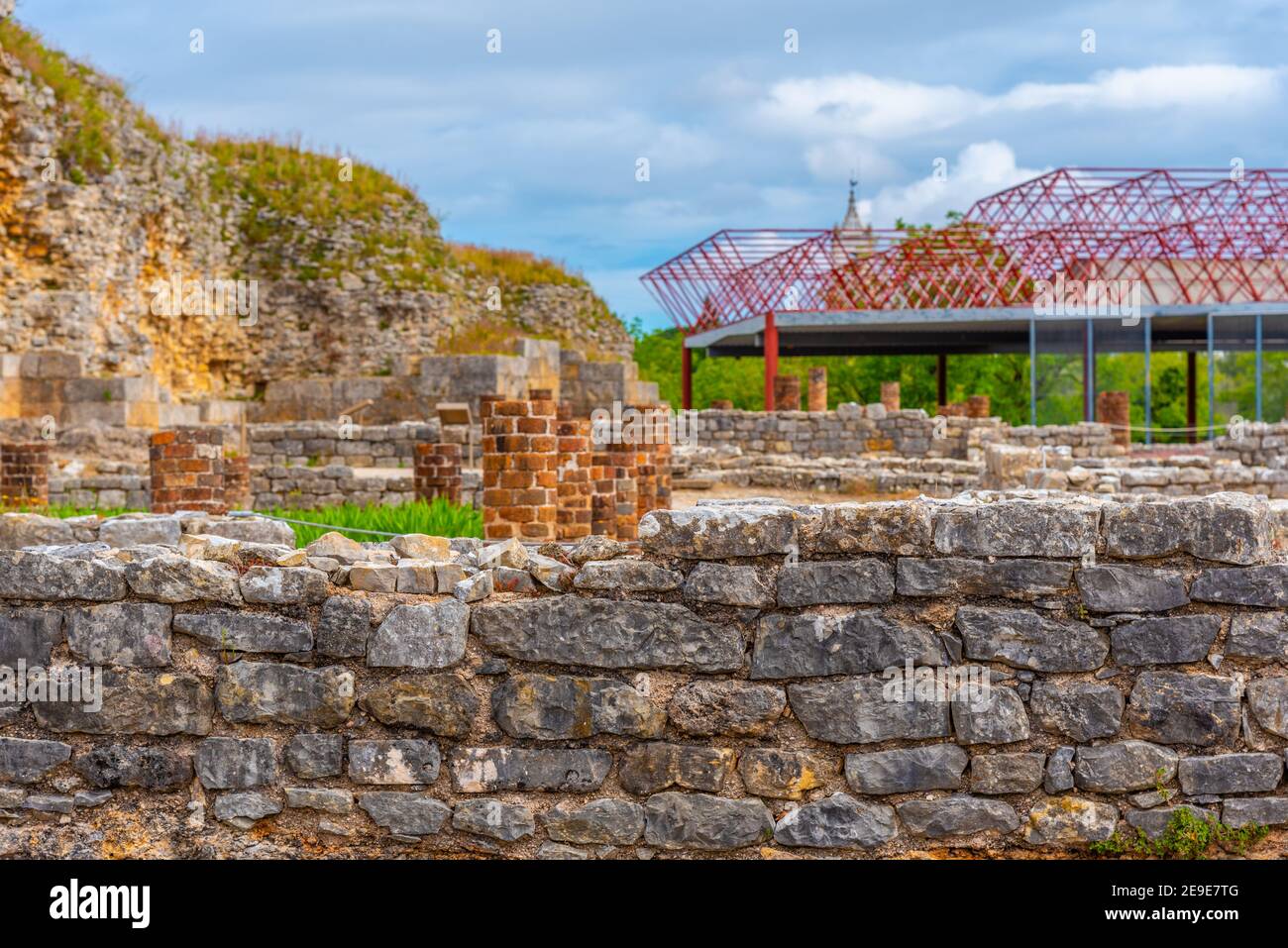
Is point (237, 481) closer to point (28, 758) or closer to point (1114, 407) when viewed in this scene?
point (28, 758)

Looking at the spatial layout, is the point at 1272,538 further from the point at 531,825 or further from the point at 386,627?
the point at 386,627

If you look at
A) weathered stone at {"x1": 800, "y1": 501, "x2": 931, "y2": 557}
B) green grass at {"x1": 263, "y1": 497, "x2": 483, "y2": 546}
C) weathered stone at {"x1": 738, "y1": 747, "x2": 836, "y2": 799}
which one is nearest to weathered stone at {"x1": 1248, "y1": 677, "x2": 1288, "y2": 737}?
weathered stone at {"x1": 800, "y1": 501, "x2": 931, "y2": 557}

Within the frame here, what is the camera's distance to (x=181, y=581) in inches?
159

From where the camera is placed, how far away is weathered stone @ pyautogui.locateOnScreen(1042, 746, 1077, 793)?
3857 mm

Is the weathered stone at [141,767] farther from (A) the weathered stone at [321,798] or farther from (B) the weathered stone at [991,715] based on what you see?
(B) the weathered stone at [991,715]

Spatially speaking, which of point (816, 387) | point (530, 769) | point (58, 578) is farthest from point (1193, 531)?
point (816, 387)

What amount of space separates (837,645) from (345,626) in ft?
5.49

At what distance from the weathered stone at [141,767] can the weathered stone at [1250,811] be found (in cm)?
355

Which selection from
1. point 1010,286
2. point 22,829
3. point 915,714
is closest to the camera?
point 915,714

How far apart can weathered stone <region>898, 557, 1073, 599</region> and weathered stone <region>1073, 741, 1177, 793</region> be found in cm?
56

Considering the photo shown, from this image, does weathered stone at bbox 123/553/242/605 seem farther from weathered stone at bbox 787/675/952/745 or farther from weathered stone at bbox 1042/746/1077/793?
weathered stone at bbox 1042/746/1077/793
